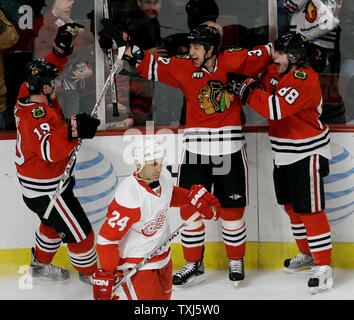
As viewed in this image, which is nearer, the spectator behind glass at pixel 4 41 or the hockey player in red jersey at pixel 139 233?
the hockey player in red jersey at pixel 139 233

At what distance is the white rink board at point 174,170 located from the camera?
12.9 ft

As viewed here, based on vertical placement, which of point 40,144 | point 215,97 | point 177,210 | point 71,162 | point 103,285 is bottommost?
point 177,210

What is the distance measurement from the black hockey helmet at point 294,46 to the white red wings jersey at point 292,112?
2.8 inches

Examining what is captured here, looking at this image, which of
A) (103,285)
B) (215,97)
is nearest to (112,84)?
(215,97)

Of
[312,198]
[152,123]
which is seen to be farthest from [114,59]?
[312,198]

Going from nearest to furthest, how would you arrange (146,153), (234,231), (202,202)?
(146,153) < (202,202) < (234,231)

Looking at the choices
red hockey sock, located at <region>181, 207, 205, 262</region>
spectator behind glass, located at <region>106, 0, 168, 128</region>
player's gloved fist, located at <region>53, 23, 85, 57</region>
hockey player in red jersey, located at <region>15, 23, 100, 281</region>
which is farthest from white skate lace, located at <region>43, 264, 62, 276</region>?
player's gloved fist, located at <region>53, 23, 85, 57</region>

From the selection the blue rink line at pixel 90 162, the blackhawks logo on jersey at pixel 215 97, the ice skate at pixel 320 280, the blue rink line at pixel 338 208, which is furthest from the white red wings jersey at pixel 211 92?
the ice skate at pixel 320 280

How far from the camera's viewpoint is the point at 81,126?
128 inches

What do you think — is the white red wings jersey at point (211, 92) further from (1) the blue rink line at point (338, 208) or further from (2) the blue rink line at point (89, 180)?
(1) the blue rink line at point (338, 208)

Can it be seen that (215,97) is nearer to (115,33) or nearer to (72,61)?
(115,33)

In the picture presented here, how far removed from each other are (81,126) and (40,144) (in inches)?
10.1

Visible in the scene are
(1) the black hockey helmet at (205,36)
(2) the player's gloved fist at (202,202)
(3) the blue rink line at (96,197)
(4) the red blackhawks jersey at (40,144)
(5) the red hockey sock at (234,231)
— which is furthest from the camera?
(3) the blue rink line at (96,197)

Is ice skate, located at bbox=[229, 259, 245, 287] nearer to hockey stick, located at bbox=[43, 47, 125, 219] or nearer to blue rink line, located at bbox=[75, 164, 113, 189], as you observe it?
blue rink line, located at bbox=[75, 164, 113, 189]
